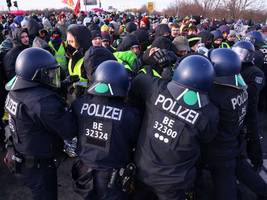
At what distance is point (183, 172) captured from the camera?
2.53m

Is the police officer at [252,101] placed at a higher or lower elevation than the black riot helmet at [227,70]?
lower

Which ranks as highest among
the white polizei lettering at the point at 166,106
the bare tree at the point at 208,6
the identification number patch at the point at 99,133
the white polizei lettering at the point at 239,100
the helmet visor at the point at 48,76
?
the helmet visor at the point at 48,76

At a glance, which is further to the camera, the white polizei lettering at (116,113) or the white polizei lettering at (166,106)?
the white polizei lettering at (116,113)

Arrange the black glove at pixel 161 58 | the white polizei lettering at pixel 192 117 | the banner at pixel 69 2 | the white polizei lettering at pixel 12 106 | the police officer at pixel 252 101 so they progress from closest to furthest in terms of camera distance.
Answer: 1. the white polizei lettering at pixel 192 117
2. the white polizei lettering at pixel 12 106
3. the black glove at pixel 161 58
4. the police officer at pixel 252 101
5. the banner at pixel 69 2

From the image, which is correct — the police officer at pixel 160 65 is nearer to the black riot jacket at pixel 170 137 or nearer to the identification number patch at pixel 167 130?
the black riot jacket at pixel 170 137

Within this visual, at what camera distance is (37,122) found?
2682mm

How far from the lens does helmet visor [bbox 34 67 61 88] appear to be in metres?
2.80

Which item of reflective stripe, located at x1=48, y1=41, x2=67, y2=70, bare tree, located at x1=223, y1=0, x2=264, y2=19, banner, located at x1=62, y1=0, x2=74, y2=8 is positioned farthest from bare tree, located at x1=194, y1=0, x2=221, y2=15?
reflective stripe, located at x1=48, y1=41, x2=67, y2=70

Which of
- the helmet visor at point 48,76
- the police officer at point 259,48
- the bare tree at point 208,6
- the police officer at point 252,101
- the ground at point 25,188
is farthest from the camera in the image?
the bare tree at point 208,6

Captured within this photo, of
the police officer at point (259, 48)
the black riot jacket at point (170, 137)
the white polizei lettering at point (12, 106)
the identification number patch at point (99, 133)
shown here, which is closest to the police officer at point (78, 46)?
the white polizei lettering at point (12, 106)


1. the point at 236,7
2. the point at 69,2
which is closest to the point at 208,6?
the point at 236,7

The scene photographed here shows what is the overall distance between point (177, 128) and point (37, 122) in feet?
4.07

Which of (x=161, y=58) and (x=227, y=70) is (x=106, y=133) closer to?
(x=161, y=58)

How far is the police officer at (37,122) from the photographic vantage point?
A: 8.63ft
